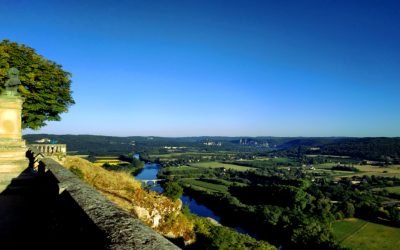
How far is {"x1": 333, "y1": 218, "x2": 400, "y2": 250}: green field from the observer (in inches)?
2387

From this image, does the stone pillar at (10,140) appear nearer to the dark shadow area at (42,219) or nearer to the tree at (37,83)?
the dark shadow area at (42,219)

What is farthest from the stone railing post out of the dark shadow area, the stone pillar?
the dark shadow area

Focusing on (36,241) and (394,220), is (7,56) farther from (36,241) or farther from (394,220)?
(394,220)

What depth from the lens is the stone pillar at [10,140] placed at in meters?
A: 9.18

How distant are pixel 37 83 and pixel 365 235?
66.5m

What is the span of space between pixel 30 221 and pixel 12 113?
3098mm

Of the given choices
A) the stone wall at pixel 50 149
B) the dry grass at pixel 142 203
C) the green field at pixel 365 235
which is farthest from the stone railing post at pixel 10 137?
the green field at pixel 365 235

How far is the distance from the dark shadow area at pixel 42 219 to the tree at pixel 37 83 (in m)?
14.5

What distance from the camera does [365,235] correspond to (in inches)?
2648

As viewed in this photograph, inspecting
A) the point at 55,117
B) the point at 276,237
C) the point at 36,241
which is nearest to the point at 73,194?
the point at 36,241

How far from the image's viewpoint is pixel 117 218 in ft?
13.2

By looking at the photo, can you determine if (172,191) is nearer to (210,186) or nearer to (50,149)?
(50,149)

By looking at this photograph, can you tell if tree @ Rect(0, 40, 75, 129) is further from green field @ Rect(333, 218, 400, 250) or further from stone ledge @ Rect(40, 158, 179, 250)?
green field @ Rect(333, 218, 400, 250)

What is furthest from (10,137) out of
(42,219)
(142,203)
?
(142,203)
